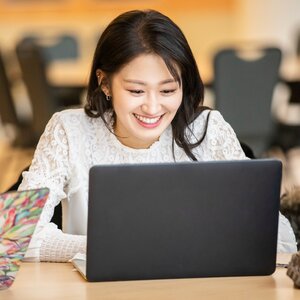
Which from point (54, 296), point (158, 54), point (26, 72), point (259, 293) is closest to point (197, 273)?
point (259, 293)

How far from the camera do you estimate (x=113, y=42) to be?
2.50m

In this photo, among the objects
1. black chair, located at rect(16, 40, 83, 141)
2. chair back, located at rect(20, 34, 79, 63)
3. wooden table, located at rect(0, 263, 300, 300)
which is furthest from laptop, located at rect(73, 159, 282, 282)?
chair back, located at rect(20, 34, 79, 63)

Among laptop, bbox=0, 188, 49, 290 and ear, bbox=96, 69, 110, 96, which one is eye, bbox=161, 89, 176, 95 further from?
laptop, bbox=0, 188, 49, 290

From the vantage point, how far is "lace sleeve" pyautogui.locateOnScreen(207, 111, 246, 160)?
2.64m

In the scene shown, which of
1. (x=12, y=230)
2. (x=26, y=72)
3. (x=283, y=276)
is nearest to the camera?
(x=12, y=230)

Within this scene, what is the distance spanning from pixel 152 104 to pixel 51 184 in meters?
0.34

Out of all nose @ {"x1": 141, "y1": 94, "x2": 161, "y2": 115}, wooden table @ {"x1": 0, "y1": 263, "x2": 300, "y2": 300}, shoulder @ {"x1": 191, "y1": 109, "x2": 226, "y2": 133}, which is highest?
nose @ {"x1": 141, "y1": 94, "x2": 161, "y2": 115}

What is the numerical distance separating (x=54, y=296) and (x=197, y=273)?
299mm

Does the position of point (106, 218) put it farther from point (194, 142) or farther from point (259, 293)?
point (194, 142)

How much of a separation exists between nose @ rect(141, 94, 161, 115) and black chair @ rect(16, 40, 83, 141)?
3.40 meters

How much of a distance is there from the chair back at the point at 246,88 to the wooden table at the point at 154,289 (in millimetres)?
3384

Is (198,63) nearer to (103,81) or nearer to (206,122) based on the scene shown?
(206,122)

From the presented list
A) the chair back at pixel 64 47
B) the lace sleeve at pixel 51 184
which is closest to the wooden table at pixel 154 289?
the lace sleeve at pixel 51 184

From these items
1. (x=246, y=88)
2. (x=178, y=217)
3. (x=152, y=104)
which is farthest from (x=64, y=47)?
(x=178, y=217)
